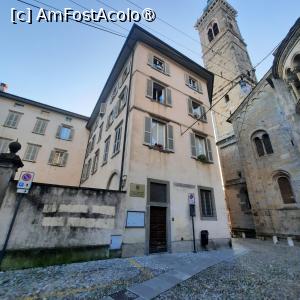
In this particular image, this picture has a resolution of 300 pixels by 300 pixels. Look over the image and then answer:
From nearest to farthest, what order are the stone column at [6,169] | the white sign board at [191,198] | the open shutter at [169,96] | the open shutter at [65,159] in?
the stone column at [6,169], the white sign board at [191,198], the open shutter at [169,96], the open shutter at [65,159]

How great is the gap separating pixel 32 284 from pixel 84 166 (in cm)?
1541

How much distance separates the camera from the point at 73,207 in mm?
6613

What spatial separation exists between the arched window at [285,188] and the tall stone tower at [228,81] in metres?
3.59

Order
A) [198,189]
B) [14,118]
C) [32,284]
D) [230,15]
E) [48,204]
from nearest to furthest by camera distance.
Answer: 1. [32,284]
2. [48,204]
3. [198,189]
4. [14,118]
5. [230,15]

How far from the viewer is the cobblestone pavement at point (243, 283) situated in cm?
364

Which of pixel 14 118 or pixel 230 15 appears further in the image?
pixel 230 15

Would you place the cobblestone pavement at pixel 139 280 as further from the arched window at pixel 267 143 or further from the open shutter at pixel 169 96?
the arched window at pixel 267 143

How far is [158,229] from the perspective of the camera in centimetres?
817

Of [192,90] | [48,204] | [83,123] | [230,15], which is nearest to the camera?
[48,204]

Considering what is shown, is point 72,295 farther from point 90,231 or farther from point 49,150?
point 49,150

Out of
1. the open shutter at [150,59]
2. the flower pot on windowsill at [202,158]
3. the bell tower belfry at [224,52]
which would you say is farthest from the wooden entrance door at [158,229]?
the bell tower belfry at [224,52]

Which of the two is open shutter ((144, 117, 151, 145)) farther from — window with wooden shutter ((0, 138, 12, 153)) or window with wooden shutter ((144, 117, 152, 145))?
window with wooden shutter ((0, 138, 12, 153))

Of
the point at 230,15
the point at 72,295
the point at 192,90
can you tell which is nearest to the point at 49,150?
the point at 192,90

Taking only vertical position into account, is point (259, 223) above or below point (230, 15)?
below
